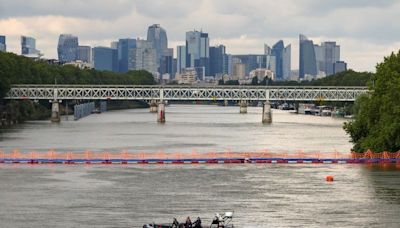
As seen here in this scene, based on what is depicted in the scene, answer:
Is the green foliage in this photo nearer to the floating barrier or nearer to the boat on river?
the floating barrier

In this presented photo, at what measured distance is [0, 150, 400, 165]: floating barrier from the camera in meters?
124

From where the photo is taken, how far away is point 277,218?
272 feet

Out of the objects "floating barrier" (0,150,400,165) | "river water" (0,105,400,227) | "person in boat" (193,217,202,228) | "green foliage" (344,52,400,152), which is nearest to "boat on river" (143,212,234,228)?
"person in boat" (193,217,202,228)

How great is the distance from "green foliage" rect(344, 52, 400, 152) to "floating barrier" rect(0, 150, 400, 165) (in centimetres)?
167

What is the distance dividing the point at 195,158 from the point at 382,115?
21.9 metres

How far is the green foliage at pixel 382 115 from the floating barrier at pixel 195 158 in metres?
1.67

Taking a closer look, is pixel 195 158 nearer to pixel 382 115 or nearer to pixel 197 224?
pixel 382 115

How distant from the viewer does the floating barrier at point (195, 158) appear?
124 meters

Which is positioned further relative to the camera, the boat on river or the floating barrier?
the floating barrier

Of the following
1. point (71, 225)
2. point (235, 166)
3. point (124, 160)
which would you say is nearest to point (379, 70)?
point (235, 166)

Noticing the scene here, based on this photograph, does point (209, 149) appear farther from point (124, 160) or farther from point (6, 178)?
point (6, 178)

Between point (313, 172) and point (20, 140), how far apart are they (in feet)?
203

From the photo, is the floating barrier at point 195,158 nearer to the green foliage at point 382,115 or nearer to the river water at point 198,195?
the green foliage at point 382,115

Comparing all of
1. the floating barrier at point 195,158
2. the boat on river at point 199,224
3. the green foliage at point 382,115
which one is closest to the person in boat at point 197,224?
the boat on river at point 199,224
